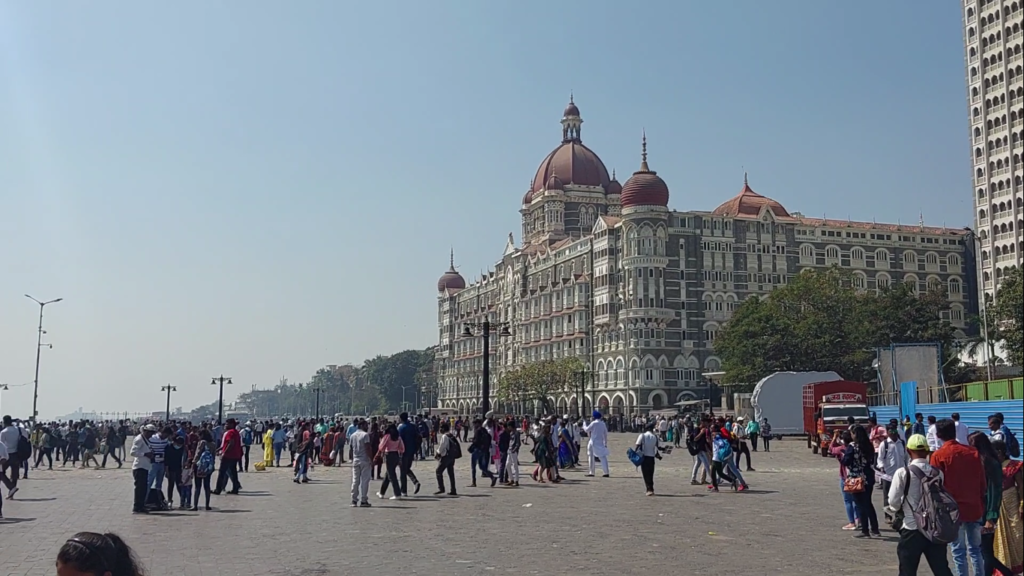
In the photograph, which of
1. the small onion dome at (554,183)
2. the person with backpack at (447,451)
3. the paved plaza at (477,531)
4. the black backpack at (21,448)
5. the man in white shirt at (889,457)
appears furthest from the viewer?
the small onion dome at (554,183)

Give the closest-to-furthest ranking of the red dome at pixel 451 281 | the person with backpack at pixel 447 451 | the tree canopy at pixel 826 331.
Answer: the person with backpack at pixel 447 451 → the tree canopy at pixel 826 331 → the red dome at pixel 451 281

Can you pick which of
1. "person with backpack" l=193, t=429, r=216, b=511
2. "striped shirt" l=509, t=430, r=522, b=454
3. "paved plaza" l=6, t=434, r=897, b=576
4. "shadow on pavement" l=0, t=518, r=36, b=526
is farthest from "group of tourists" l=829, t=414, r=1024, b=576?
"striped shirt" l=509, t=430, r=522, b=454

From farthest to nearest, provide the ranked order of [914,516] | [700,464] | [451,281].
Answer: [451,281], [700,464], [914,516]

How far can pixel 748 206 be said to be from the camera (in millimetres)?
83625

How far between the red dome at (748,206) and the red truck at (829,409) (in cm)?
4078

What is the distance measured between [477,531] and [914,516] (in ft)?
22.4

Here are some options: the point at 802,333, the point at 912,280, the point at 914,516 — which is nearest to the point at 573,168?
the point at 912,280

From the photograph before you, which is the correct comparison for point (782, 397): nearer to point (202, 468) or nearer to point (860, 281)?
point (202, 468)

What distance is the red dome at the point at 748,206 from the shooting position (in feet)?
273

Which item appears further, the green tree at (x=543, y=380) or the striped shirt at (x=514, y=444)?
the green tree at (x=543, y=380)

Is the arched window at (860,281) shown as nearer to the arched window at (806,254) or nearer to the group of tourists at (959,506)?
the arched window at (806,254)

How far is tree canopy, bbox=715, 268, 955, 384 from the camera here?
198 feet

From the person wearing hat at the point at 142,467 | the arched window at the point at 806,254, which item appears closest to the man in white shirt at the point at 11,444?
the person wearing hat at the point at 142,467

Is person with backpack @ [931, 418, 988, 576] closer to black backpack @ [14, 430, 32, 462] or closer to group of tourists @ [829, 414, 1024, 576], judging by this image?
group of tourists @ [829, 414, 1024, 576]
